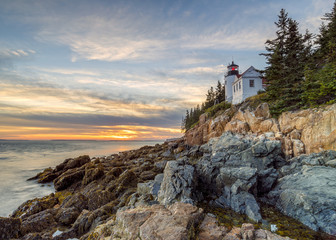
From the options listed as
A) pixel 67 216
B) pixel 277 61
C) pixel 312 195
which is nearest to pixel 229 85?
pixel 277 61

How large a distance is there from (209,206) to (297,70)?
21669 millimetres

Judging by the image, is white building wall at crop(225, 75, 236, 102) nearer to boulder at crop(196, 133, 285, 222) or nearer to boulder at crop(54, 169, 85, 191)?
boulder at crop(196, 133, 285, 222)

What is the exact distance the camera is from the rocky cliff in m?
13.1

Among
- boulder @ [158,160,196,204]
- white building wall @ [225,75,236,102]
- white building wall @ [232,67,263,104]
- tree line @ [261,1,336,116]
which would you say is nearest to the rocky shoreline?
boulder @ [158,160,196,204]

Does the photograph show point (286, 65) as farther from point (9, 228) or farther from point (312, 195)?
point (9, 228)

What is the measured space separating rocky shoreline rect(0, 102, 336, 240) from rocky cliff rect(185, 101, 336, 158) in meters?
1.83

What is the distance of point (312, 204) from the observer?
7551mm

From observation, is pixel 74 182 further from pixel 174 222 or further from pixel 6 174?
pixel 6 174

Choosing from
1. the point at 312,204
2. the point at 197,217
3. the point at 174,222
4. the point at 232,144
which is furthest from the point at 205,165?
the point at 174,222

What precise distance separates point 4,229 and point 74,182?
8998 mm

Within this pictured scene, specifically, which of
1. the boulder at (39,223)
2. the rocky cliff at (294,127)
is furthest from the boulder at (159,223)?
the rocky cliff at (294,127)

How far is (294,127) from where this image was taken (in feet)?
52.3

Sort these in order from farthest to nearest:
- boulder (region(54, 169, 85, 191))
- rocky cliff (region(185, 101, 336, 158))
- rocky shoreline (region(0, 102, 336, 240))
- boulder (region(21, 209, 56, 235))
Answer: boulder (region(54, 169, 85, 191)), rocky cliff (region(185, 101, 336, 158)), boulder (region(21, 209, 56, 235)), rocky shoreline (region(0, 102, 336, 240))

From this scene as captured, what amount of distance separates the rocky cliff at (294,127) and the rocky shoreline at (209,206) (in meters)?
1.83
